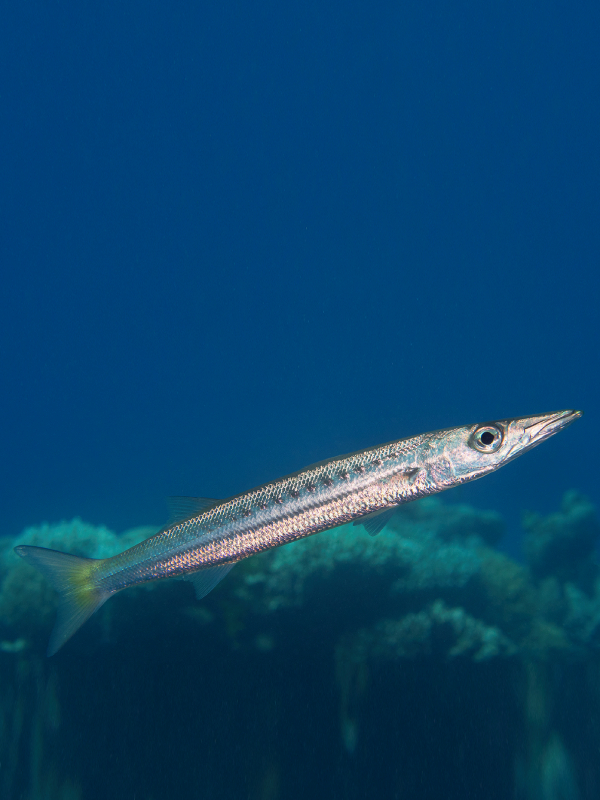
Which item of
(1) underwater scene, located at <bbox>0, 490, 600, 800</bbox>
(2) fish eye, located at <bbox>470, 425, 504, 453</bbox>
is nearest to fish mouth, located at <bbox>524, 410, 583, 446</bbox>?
(2) fish eye, located at <bbox>470, 425, 504, 453</bbox>

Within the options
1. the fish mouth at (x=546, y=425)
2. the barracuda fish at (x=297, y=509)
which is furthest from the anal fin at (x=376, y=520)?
the fish mouth at (x=546, y=425)

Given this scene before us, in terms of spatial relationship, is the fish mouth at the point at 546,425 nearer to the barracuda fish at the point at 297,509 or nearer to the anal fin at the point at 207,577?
the barracuda fish at the point at 297,509

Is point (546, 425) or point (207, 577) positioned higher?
point (546, 425)

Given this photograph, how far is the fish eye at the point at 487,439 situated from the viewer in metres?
2.48

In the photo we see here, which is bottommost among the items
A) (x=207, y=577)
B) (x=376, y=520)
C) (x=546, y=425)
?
(x=207, y=577)

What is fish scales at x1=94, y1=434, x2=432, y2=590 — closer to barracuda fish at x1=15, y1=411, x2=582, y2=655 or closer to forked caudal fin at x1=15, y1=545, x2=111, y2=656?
barracuda fish at x1=15, y1=411, x2=582, y2=655

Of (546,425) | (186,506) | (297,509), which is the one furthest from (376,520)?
(186,506)

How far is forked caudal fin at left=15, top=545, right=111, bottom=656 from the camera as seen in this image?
282cm

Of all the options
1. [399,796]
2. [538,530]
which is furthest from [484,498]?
[399,796]

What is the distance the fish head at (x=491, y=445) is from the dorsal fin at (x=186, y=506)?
5.41 ft

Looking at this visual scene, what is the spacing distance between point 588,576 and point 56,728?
8926 mm

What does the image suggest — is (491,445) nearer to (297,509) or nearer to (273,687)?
(297,509)

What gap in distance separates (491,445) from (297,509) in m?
1.33

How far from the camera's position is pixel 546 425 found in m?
2.44
